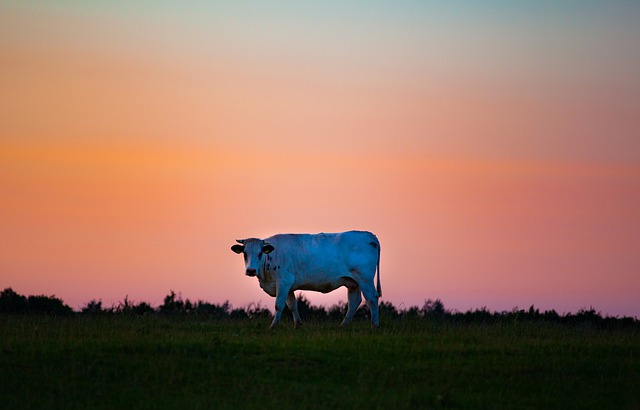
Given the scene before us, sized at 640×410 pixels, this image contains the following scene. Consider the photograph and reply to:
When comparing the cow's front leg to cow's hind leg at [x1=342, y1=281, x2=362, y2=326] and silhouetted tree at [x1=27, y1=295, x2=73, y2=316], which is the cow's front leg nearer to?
cow's hind leg at [x1=342, y1=281, x2=362, y2=326]

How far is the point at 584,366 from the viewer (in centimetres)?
2014

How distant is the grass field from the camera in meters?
16.8

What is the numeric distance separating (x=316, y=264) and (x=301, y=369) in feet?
28.6

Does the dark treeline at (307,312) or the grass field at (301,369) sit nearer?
the grass field at (301,369)

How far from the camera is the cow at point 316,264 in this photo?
27.0 m

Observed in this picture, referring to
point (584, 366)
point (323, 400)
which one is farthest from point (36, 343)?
point (584, 366)

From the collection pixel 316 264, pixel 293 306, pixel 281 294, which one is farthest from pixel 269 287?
pixel 316 264

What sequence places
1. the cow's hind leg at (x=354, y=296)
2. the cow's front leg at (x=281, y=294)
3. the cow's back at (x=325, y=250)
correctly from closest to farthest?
1. the cow's front leg at (x=281, y=294)
2. the cow's back at (x=325, y=250)
3. the cow's hind leg at (x=354, y=296)

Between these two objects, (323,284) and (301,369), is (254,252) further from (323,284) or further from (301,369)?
(301,369)

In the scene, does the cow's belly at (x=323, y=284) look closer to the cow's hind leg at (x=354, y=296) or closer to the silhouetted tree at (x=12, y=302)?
the cow's hind leg at (x=354, y=296)

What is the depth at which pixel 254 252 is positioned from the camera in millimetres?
26922

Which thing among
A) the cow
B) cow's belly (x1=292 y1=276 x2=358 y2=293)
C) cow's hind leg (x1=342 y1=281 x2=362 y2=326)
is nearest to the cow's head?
the cow

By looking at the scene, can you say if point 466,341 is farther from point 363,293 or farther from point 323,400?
point 323,400

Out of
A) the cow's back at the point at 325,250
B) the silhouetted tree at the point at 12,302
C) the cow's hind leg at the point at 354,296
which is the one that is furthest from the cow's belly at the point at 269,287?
the silhouetted tree at the point at 12,302
